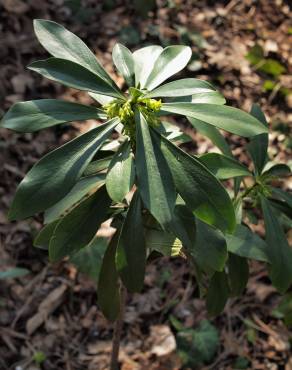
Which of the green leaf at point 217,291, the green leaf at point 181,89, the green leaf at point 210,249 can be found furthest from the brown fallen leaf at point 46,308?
the green leaf at point 181,89

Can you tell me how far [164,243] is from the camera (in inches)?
54.7

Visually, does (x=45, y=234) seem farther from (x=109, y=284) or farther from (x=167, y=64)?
(x=167, y=64)

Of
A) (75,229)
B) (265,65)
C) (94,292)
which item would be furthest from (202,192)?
(265,65)

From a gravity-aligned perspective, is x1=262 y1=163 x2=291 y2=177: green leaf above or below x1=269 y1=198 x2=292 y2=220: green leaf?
above

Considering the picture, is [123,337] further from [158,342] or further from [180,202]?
[180,202]

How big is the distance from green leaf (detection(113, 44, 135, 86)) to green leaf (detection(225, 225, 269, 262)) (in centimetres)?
55

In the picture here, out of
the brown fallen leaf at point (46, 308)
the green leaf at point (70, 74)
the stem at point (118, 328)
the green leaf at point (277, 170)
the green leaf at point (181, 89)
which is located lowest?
the brown fallen leaf at point (46, 308)

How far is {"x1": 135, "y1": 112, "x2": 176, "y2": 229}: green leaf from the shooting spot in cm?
108

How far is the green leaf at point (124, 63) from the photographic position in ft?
4.25

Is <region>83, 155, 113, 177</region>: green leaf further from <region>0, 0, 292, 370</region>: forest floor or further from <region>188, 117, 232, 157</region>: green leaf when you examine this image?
<region>0, 0, 292, 370</region>: forest floor

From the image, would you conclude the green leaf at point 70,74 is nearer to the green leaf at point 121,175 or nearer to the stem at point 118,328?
the green leaf at point 121,175

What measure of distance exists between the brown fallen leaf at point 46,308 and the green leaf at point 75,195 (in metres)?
0.96

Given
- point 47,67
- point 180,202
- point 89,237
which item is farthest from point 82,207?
point 47,67

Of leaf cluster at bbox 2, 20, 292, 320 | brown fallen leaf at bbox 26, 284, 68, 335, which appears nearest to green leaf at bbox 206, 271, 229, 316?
leaf cluster at bbox 2, 20, 292, 320
